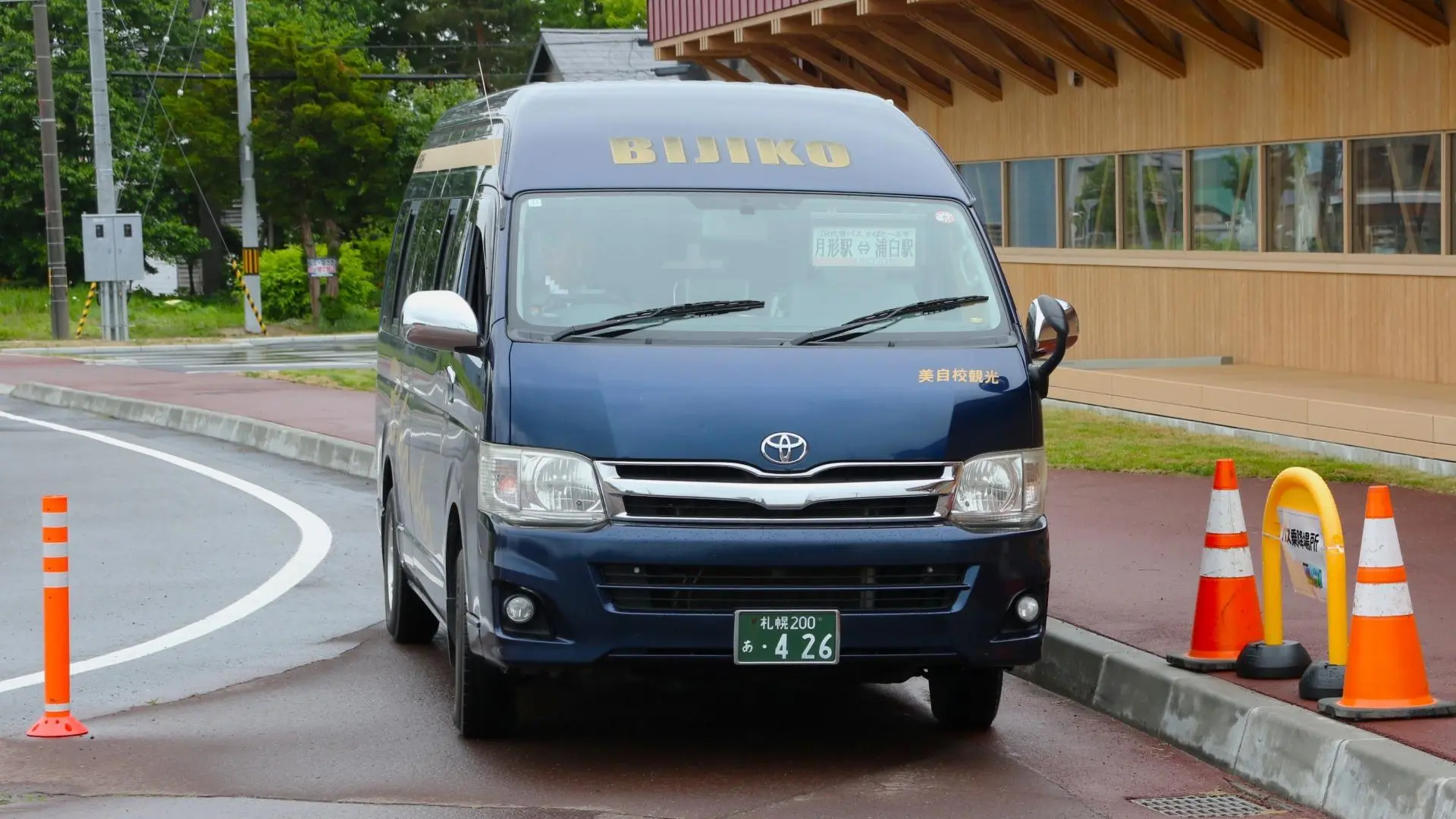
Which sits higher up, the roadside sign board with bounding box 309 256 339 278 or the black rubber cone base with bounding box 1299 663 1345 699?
the roadside sign board with bounding box 309 256 339 278

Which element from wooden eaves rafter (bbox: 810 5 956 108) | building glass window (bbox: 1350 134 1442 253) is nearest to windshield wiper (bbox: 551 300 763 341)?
building glass window (bbox: 1350 134 1442 253)

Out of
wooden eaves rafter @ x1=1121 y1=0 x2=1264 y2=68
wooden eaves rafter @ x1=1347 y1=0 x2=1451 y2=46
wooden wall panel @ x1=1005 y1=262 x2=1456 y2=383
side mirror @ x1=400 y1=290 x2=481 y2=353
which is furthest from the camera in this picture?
wooden eaves rafter @ x1=1121 y1=0 x2=1264 y2=68

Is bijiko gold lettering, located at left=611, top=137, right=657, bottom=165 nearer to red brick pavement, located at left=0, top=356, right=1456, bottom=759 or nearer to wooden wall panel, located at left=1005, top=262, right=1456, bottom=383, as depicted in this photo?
red brick pavement, located at left=0, top=356, right=1456, bottom=759

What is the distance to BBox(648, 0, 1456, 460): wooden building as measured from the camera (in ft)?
52.6

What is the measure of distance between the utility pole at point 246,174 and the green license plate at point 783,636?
1611 inches

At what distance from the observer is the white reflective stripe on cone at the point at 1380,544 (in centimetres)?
652

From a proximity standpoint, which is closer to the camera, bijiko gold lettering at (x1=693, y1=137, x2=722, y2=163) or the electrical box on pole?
bijiko gold lettering at (x1=693, y1=137, x2=722, y2=163)

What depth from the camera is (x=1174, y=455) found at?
14758 millimetres

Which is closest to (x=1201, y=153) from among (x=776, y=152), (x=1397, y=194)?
(x=1397, y=194)

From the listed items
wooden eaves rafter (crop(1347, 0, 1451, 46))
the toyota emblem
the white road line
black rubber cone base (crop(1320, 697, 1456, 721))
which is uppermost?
wooden eaves rafter (crop(1347, 0, 1451, 46))

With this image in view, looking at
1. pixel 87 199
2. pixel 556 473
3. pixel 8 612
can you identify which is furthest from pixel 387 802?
pixel 87 199

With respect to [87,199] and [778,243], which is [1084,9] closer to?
[778,243]

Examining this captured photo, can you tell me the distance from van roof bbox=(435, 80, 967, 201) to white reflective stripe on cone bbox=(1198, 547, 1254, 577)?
1.64 metres

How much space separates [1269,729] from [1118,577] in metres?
3.28
